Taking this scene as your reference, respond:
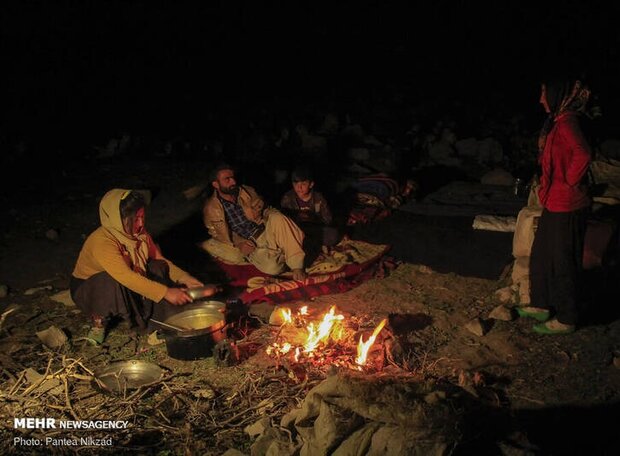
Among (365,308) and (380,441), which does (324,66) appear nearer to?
(365,308)

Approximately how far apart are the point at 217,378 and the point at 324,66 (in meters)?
16.1

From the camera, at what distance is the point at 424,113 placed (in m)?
14.0

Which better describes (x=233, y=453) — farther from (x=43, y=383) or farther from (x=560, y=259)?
(x=560, y=259)

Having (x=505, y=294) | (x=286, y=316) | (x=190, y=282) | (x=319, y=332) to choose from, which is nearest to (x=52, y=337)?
(x=190, y=282)

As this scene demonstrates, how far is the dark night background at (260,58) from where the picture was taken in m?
13.9

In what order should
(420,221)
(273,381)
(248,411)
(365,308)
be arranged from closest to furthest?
(248,411) < (273,381) < (365,308) < (420,221)

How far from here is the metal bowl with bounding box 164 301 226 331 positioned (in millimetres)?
4520

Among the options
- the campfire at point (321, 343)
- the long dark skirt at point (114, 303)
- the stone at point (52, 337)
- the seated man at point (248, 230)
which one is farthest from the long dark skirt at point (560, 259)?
the stone at point (52, 337)

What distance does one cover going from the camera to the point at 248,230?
21.0 feet

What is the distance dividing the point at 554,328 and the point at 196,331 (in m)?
3.05

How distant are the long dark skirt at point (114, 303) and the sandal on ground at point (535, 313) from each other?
3.17 m

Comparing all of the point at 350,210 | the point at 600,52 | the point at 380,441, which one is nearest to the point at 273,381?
the point at 380,441

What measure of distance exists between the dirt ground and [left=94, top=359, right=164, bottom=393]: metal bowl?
4.2 inches

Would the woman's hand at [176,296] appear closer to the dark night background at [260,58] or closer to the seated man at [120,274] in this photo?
the seated man at [120,274]
